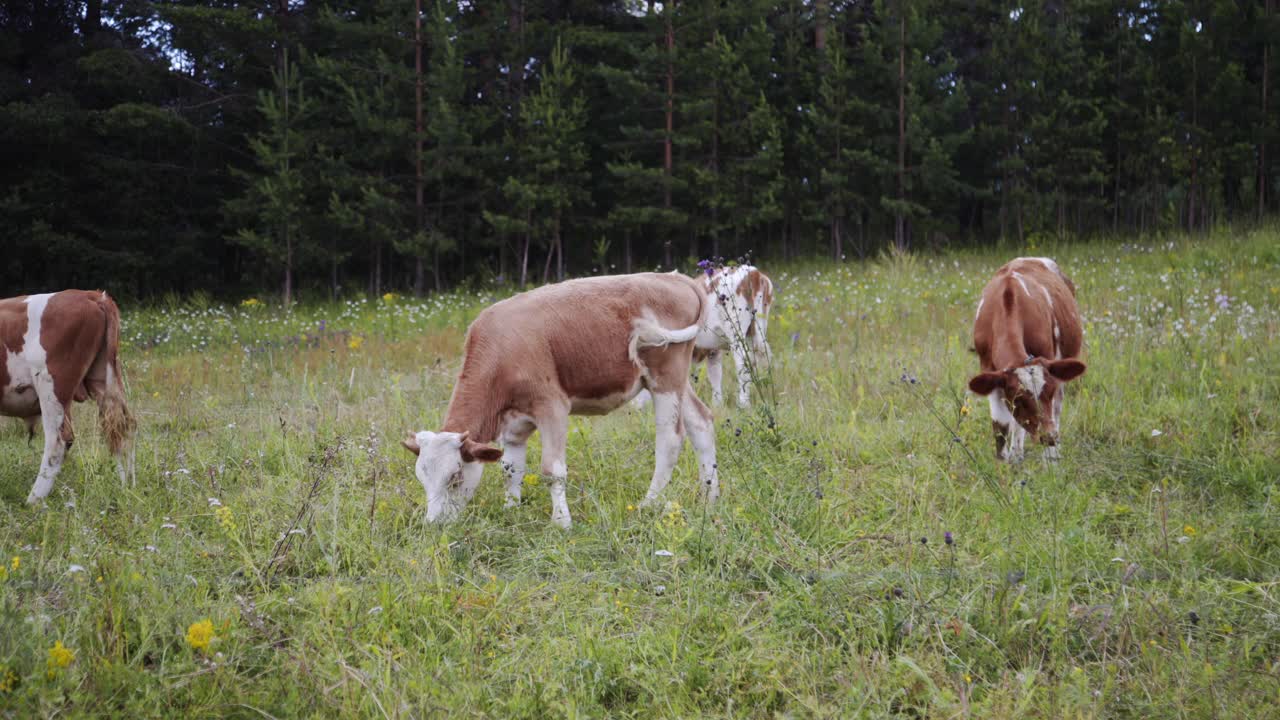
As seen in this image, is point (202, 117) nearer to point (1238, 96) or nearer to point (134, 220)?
point (134, 220)

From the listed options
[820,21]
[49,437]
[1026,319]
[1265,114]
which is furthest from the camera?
[820,21]

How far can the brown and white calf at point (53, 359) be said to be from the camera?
5977mm

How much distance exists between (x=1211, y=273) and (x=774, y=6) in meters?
13.7

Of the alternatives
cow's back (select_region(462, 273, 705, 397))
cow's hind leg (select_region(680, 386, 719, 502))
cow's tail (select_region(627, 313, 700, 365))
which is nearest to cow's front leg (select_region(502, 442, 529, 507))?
cow's back (select_region(462, 273, 705, 397))

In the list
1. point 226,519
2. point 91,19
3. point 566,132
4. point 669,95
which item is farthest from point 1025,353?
point 91,19

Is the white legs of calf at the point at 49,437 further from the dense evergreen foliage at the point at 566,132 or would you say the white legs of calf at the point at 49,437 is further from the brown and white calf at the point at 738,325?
the dense evergreen foliage at the point at 566,132

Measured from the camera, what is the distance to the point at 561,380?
17.2 feet

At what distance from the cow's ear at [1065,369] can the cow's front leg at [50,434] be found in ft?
21.9

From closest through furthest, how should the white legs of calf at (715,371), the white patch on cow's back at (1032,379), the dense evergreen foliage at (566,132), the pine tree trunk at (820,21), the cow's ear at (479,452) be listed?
the cow's ear at (479,452) < the white patch on cow's back at (1032,379) < the white legs of calf at (715,371) < the dense evergreen foliage at (566,132) < the pine tree trunk at (820,21)

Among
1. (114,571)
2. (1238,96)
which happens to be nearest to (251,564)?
(114,571)

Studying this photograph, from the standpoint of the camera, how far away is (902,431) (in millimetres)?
6395

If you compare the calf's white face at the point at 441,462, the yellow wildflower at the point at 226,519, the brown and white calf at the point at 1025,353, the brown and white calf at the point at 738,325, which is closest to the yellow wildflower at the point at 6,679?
the yellow wildflower at the point at 226,519

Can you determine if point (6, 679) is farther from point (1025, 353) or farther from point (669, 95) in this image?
point (669, 95)

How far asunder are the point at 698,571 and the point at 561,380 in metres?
1.79
